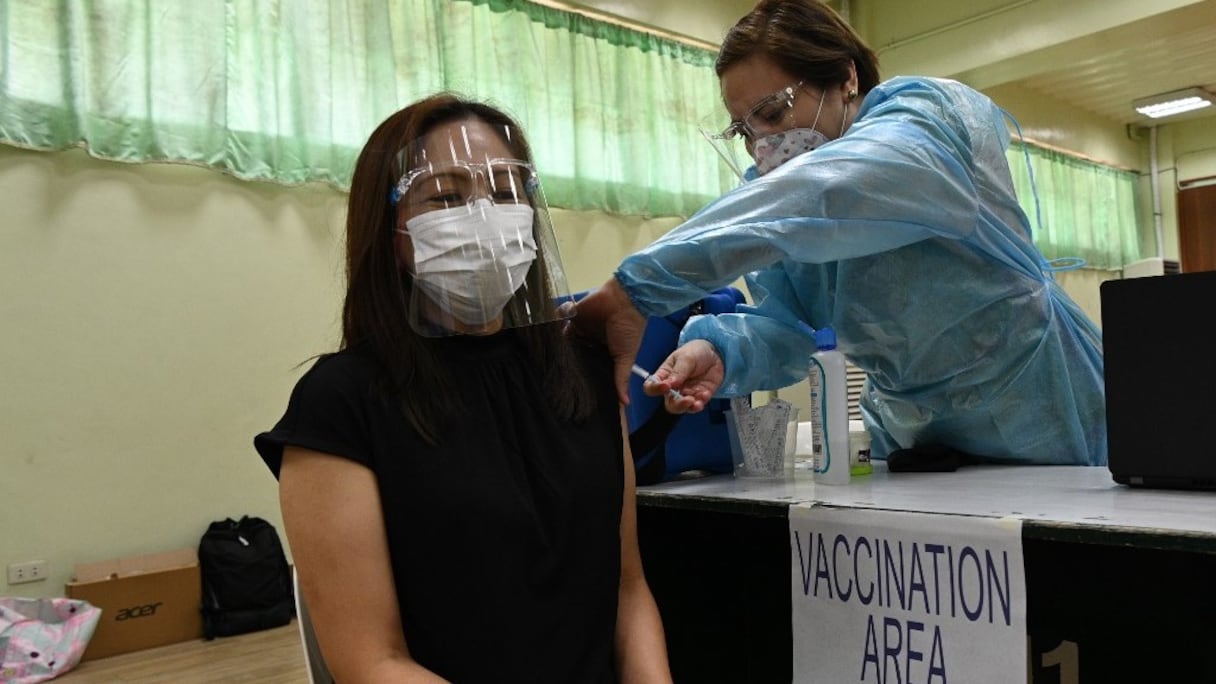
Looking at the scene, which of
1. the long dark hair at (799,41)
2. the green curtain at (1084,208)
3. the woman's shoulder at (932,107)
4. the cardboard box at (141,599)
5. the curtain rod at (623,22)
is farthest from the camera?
the green curtain at (1084,208)

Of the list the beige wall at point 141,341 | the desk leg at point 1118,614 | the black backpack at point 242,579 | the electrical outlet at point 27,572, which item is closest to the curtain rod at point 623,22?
the beige wall at point 141,341

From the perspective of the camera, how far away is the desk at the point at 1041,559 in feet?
3.11

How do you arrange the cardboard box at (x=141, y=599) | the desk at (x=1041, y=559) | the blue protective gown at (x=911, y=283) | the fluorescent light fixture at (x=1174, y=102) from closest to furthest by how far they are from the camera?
the desk at (x=1041, y=559)
the blue protective gown at (x=911, y=283)
the cardboard box at (x=141, y=599)
the fluorescent light fixture at (x=1174, y=102)

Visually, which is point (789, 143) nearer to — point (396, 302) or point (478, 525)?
point (396, 302)

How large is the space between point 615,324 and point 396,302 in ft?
0.95

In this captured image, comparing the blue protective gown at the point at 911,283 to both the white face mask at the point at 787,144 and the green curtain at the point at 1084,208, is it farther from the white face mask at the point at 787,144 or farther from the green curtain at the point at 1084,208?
the green curtain at the point at 1084,208

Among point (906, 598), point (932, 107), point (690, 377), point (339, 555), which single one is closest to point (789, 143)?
point (932, 107)

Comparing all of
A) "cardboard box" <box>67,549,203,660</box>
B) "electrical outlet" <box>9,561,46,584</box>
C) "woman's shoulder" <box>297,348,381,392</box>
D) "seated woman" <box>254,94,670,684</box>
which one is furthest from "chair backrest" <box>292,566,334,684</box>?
"electrical outlet" <box>9,561,46,584</box>

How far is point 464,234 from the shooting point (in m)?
1.14

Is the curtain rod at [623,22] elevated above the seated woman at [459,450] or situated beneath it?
elevated above

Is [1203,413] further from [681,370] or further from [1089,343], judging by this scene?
[681,370]

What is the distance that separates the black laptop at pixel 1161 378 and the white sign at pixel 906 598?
279mm

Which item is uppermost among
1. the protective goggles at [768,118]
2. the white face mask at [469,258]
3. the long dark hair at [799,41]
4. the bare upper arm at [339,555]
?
the long dark hair at [799,41]

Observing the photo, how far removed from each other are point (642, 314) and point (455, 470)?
340mm
